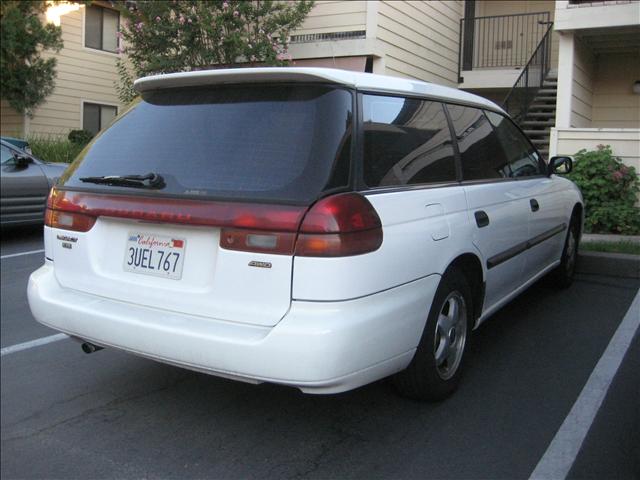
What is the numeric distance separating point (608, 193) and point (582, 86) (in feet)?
8.99

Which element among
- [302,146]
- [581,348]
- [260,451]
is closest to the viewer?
[302,146]

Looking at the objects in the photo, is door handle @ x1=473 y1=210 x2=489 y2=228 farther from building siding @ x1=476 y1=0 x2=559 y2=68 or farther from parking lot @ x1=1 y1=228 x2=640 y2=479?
building siding @ x1=476 y1=0 x2=559 y2=68

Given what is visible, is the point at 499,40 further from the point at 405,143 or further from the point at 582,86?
the point at 405,143

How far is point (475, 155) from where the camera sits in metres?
4.11

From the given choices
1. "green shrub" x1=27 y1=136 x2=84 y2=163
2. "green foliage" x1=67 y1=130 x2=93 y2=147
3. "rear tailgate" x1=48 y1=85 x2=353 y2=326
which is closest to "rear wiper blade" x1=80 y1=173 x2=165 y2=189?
"rear tailgate" x1=48 y1=85 x2=353 y2=326

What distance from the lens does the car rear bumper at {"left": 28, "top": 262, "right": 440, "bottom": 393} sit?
8.64 feet

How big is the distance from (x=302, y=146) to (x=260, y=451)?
57.8 inches

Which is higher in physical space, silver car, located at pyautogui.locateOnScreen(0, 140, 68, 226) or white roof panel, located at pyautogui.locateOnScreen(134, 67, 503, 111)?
white roof panel, located at pyautogui.locateOnScreen(134, 67, 503, 111)

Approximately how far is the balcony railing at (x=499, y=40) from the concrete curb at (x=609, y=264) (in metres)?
8.16

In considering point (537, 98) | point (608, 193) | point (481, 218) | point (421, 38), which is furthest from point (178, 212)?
point (537, 98)

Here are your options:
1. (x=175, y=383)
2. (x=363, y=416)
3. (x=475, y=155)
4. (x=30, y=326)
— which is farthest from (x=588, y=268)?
(x=30, y=326)

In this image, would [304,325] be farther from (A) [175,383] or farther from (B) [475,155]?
(B) [475,155]

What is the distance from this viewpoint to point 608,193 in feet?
29.1

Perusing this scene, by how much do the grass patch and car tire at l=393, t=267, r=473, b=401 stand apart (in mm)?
4054
